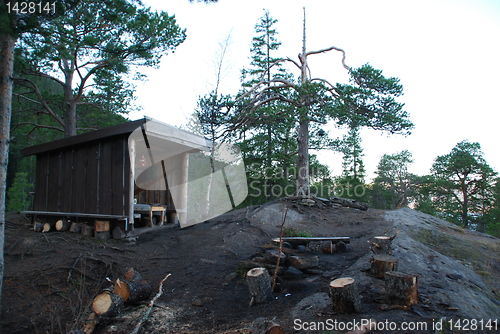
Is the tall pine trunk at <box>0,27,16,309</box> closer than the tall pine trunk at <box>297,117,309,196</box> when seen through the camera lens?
Yes

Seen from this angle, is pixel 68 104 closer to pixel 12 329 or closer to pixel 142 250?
pixel 142 250

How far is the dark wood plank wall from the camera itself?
7.80 meters

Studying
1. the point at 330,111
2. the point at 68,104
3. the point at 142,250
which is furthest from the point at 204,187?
the point at 142,250

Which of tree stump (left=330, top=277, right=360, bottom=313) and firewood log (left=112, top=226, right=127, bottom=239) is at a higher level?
tree stump (left=330, top=277, right=360, bottom=313)

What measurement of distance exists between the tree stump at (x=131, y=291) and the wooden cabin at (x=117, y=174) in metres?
3.48

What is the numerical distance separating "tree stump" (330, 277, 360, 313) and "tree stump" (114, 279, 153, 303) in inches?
112

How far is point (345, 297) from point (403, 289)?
0.70 meters

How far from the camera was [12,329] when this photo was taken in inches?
144

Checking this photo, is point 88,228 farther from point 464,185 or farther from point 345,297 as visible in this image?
point 464,185

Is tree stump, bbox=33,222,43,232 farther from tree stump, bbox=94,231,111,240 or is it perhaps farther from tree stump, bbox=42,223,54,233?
tree stump, bbox=94,231,111,240

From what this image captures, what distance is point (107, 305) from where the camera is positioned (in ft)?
12.8

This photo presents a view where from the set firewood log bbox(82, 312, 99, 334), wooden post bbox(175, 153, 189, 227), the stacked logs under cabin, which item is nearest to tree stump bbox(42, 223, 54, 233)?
the stacked logs under cabin

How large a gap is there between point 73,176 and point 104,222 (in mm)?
1933

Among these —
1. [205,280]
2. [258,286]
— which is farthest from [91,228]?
[258,286]
